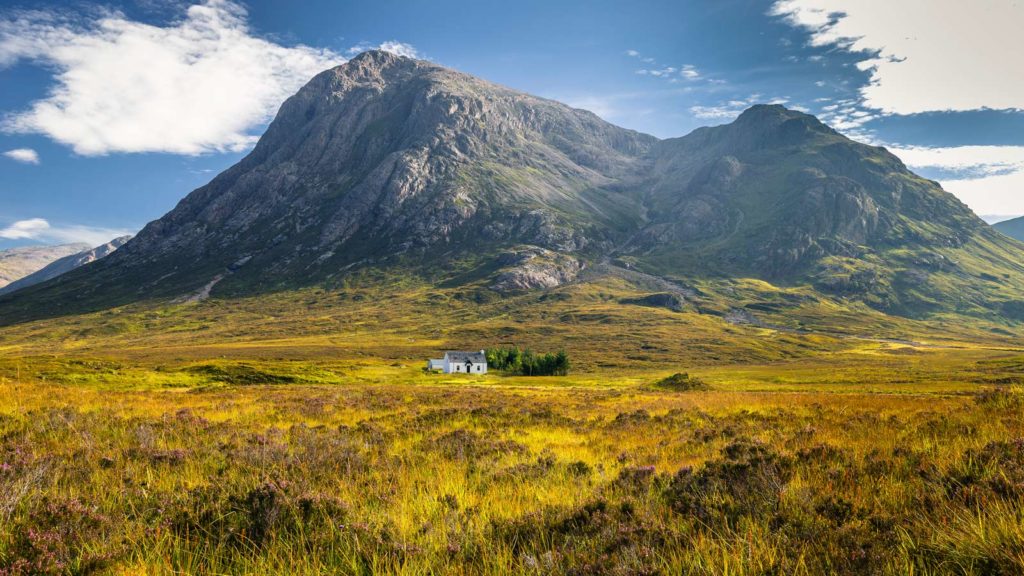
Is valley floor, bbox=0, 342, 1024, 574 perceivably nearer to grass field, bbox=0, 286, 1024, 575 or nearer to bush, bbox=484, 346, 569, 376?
grass field, bbox=0, 286, 1024, 575

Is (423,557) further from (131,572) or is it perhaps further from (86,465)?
(86,465)

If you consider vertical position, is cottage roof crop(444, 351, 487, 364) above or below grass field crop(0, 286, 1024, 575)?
below

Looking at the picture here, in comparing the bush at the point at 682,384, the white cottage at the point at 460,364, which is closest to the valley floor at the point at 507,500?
the bush at the point at 682,384

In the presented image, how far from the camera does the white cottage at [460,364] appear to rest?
107m

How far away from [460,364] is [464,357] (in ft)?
8.08

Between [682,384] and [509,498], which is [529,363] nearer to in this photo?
[682,384]

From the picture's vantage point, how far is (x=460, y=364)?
356ft

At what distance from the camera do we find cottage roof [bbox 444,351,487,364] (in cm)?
10856

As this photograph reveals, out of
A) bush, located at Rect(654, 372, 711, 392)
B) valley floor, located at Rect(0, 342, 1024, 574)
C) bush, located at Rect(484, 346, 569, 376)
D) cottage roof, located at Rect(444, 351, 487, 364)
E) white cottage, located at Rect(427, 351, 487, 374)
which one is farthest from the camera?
bush, located at Rect(484, 346, 569, 376)

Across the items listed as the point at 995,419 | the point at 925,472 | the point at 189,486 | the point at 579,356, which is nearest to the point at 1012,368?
the point at 579,356

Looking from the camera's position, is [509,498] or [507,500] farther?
[509,498]

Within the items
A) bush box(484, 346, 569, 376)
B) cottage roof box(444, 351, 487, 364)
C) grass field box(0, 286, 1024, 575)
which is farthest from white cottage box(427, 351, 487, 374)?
grass field box(0, 286, 1024, 575)

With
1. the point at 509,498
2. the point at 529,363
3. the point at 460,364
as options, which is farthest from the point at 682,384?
the point at 529,363

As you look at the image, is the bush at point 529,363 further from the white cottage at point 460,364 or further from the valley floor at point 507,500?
the valley floor at point 507,500
